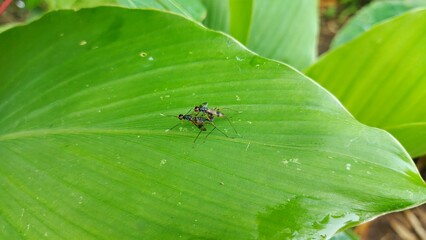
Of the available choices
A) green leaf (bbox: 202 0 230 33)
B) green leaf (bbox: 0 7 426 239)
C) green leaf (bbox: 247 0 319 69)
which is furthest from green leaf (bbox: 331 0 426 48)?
green leaf (bbox: 0 7 426 239)

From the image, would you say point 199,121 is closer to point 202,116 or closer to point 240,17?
point 202,116

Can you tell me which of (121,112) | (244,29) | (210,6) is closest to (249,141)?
(121,112)

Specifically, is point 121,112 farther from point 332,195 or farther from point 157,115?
point 332,195

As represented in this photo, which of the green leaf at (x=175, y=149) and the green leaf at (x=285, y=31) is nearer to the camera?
the green leaf at (x=175, y=149)

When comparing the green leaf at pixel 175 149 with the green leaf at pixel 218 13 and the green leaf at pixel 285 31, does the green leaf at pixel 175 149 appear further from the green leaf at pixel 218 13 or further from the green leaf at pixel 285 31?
the green leaf at pixel 285 31

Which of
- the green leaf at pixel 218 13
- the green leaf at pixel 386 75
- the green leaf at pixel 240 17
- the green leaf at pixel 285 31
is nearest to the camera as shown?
the green leaf at pixel 386 75

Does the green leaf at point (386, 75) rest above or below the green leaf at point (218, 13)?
above

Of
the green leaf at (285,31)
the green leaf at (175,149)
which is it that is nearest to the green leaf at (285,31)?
the green leaf at (285,31)
